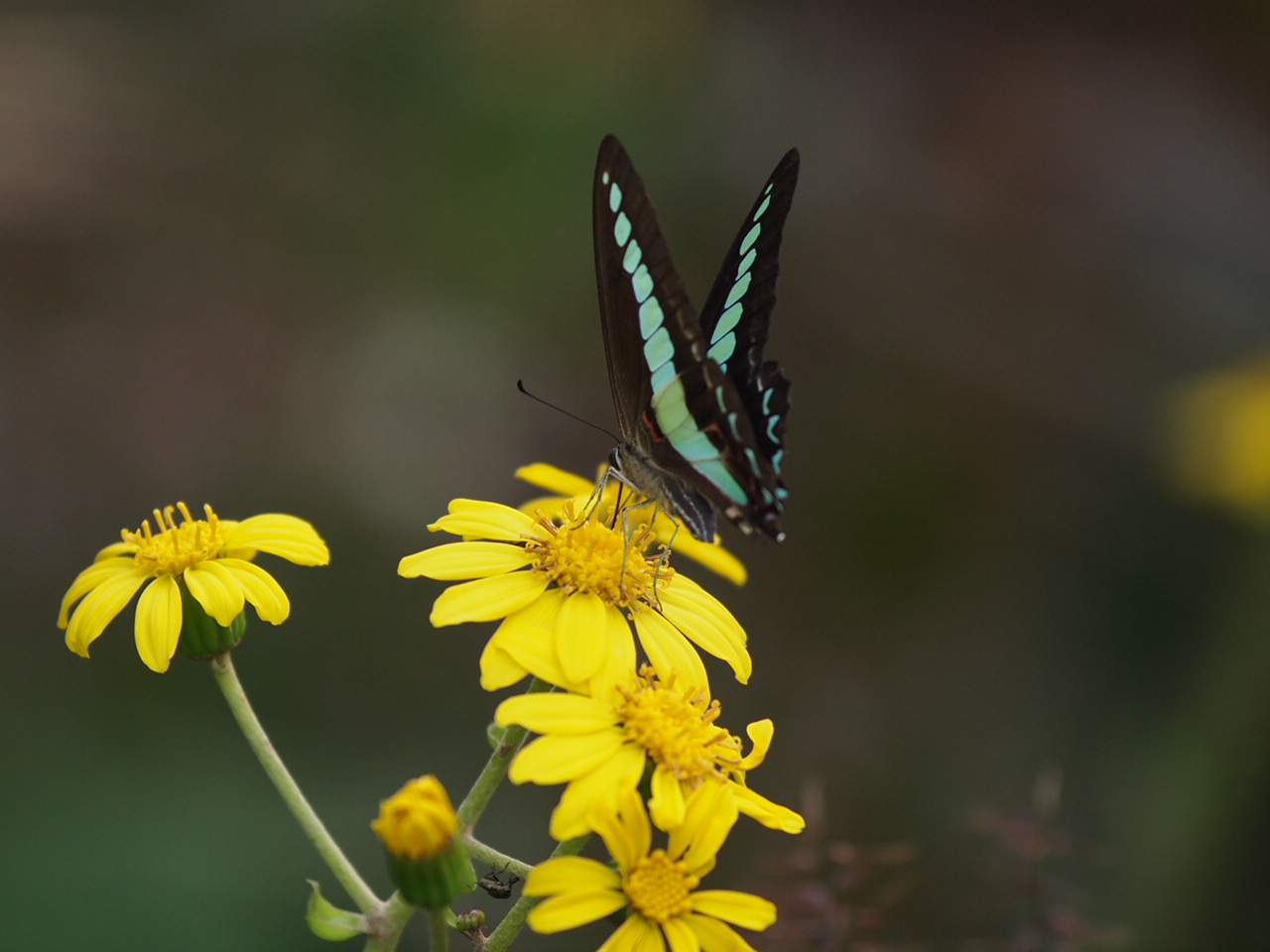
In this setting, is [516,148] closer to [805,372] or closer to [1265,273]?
[805,372]

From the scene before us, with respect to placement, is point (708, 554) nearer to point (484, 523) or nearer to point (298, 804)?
point (484, 523)

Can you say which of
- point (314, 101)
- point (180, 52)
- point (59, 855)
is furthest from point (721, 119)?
point (59, 855)

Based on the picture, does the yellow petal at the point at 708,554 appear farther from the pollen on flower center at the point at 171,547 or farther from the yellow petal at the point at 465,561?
the pollen on flower center at the point at 171,547

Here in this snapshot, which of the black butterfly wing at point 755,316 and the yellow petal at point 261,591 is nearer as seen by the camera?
the yellow petal at point 261,591

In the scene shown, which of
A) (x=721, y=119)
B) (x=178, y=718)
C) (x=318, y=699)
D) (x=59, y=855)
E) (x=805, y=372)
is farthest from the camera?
(x=721, y=119)

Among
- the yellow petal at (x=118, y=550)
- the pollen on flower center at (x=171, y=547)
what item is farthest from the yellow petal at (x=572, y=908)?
the yellow petal at (x=118, y=550)

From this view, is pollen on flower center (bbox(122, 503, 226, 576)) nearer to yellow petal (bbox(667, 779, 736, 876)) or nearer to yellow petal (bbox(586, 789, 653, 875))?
yellow petal (bbox(586, 789, 653, 875))
